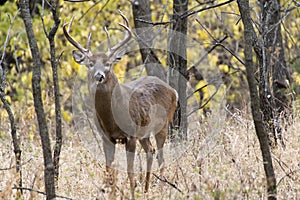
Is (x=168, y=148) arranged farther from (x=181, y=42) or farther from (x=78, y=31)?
(x=78, y=31)

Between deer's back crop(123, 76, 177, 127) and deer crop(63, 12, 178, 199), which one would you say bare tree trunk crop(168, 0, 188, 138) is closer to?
deer's back crop(123, 76, 177, 127)

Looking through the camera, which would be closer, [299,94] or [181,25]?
[181,25]

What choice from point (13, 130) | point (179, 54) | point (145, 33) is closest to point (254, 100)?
point (13, 130)

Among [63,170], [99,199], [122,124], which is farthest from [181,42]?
[99,199]

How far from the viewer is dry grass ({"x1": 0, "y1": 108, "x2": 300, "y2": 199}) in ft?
15.3

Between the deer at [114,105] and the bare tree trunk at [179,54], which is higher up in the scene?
the bare tree trunk at [179,54]

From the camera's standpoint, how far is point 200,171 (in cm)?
528

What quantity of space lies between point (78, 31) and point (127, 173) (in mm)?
7255

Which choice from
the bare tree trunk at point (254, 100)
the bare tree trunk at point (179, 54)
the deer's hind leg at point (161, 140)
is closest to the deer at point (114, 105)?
the deer's hind leg at point (161, 140)

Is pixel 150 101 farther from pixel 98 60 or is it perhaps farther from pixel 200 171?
pixel 200 171

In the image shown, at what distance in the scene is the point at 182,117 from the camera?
27.3ft

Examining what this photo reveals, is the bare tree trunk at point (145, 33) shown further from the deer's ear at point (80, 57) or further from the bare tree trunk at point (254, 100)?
the bare tree trunk at point (254, 100)

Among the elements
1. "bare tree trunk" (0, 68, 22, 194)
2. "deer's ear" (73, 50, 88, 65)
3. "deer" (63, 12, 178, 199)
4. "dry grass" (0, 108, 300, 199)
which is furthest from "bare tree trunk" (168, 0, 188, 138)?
"bare tree trunk" (0, 68, 22, 194)

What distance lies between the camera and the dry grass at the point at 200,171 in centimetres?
466
